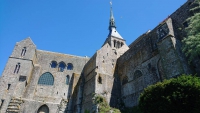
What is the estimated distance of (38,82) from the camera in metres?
26.0

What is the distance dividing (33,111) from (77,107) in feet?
→ 21.3

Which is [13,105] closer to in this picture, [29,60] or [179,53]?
[29,60]

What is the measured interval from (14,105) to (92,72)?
1158cm

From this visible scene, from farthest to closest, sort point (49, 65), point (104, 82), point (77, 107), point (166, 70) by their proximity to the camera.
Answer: point (49, 65) → point (77, 107) → point (104, 82) → point (166, 70)

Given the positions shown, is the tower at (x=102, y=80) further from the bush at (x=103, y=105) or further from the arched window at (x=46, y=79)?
the arched window at (x=46, y=79)

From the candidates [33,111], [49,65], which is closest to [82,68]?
[49,65]

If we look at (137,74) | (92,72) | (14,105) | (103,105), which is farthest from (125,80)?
(14,105)

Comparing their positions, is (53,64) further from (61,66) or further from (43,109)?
(43,109)

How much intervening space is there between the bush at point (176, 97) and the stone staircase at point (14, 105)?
1817 cm

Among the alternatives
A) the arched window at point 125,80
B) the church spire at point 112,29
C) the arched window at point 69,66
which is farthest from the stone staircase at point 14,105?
the church spire at point 112,29

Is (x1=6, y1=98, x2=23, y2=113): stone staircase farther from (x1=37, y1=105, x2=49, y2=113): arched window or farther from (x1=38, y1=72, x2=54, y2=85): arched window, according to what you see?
(x1=38, y1=72, x2=54, y2=85): arched window

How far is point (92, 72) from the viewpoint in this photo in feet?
74.4

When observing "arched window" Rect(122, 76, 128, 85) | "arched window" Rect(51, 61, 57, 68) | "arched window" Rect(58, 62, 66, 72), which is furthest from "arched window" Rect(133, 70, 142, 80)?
"arched window" Rect(51, 61, 57, 68)

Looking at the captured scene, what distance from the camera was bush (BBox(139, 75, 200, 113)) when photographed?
8547 mm
